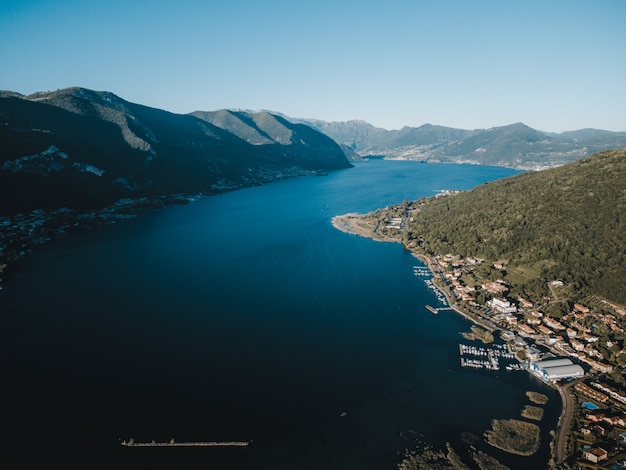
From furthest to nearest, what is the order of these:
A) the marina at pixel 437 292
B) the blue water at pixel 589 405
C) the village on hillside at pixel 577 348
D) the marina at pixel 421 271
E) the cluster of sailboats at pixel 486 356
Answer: the marina at pixel 421 271
the marina at pixel 437 292
the cluster of sailboats at pixel 486 356
the blue water at pixel 589 405
the village on hillside at pixel 577 348

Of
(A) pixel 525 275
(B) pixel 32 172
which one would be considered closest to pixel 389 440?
(A) pixel 525 275

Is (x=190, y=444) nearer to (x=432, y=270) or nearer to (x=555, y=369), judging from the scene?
(x=555, y=369)

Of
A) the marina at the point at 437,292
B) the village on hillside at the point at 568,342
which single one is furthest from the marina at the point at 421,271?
the marina at the point at 437,292

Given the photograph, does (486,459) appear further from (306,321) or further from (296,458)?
(306,321)

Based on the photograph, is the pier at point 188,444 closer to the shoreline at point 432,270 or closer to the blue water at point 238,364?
the blue water at point 238,364

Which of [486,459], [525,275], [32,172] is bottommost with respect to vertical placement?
[486,459]

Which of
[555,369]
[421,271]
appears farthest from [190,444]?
[421,271]
